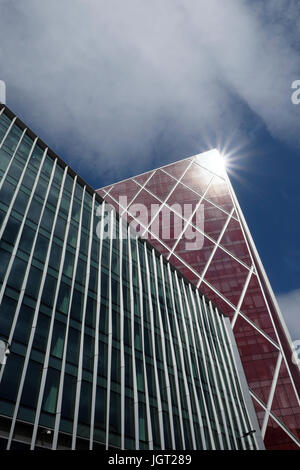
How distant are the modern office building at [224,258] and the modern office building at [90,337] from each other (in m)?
14.4

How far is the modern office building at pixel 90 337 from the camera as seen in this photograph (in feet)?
49.4

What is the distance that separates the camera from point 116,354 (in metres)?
20.4

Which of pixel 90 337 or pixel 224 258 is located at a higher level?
pixel 224 258

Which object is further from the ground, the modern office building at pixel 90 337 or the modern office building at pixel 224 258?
the modern office building at pixel 224 258

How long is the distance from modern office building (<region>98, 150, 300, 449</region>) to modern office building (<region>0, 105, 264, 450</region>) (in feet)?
47.3

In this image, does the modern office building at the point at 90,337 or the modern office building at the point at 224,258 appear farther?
the modern office building at the point at 224,258

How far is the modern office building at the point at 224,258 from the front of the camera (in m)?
42.9

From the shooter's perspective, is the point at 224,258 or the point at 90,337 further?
the point at 224,258

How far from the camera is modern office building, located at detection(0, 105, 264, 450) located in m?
15.1

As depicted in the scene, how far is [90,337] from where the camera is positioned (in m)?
19.2

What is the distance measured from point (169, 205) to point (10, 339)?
213 feet

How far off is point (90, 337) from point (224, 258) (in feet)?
150
